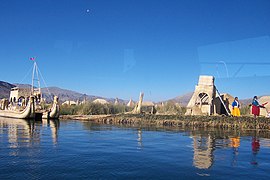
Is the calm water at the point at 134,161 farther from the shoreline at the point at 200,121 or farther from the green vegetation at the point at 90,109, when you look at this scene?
the green vegetation at the point at 90,109

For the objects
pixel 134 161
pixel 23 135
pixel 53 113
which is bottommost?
pixel 134 161

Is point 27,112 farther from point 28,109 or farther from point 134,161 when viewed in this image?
point 134,161

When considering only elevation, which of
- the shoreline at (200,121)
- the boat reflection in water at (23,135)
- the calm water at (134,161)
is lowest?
the calm water at (134,161)

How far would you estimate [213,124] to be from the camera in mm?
24844

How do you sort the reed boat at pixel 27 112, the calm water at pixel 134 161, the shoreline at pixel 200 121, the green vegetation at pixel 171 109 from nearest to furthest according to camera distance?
the calm water at pixel 134 161, the shoreline at pixel 200 121, the reed boat at pixel 27 112, the green vegetation at pixel 171 109

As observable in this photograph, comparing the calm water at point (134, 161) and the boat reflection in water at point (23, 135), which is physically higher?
the boat reflection in water at point (23, 135)

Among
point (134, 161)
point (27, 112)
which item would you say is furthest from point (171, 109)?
point (134, 161)

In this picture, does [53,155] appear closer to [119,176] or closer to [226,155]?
[119,176]

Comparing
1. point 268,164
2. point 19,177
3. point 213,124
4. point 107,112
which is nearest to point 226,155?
point 268,164

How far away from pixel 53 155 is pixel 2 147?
10.0 ft

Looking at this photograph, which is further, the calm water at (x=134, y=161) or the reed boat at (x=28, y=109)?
the reed boat at (x=28, y=109)

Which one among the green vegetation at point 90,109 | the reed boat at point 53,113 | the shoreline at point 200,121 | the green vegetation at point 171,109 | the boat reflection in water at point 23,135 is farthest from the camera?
the green vegetation at point 90,109

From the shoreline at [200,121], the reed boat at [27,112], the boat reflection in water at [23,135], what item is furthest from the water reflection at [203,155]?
the reed boat at [27,112]

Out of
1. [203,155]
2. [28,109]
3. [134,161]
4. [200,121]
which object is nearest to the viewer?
[134,161]
